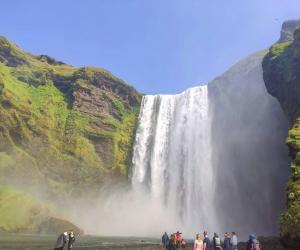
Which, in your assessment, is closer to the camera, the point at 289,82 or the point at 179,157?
the point at 289,82

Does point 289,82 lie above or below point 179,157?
above

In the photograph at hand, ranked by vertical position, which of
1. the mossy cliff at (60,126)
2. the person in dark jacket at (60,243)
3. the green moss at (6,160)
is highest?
the mossy cliff at (60,126)

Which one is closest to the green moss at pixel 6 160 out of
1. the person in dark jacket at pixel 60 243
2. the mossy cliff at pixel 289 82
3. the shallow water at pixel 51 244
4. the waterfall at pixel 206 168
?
the waterfall at pixel 206 168

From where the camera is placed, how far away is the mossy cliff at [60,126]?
→ 3029 inches

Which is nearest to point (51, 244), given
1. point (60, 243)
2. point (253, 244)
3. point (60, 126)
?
point (60, 243)

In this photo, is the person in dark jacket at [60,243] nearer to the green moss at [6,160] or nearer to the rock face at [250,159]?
A: the rock face at [250,159]

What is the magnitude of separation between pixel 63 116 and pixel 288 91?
1834 inches

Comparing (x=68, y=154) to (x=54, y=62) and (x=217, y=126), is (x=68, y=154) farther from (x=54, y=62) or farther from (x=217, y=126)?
(x=54, y=62)

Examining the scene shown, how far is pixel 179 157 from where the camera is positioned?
78875mm

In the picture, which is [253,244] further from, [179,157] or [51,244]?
[179,157]

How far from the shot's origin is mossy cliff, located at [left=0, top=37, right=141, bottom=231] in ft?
252

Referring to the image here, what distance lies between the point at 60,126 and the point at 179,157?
24.6 metres

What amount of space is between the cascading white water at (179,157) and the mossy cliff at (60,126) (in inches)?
174

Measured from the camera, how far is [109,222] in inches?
3093
